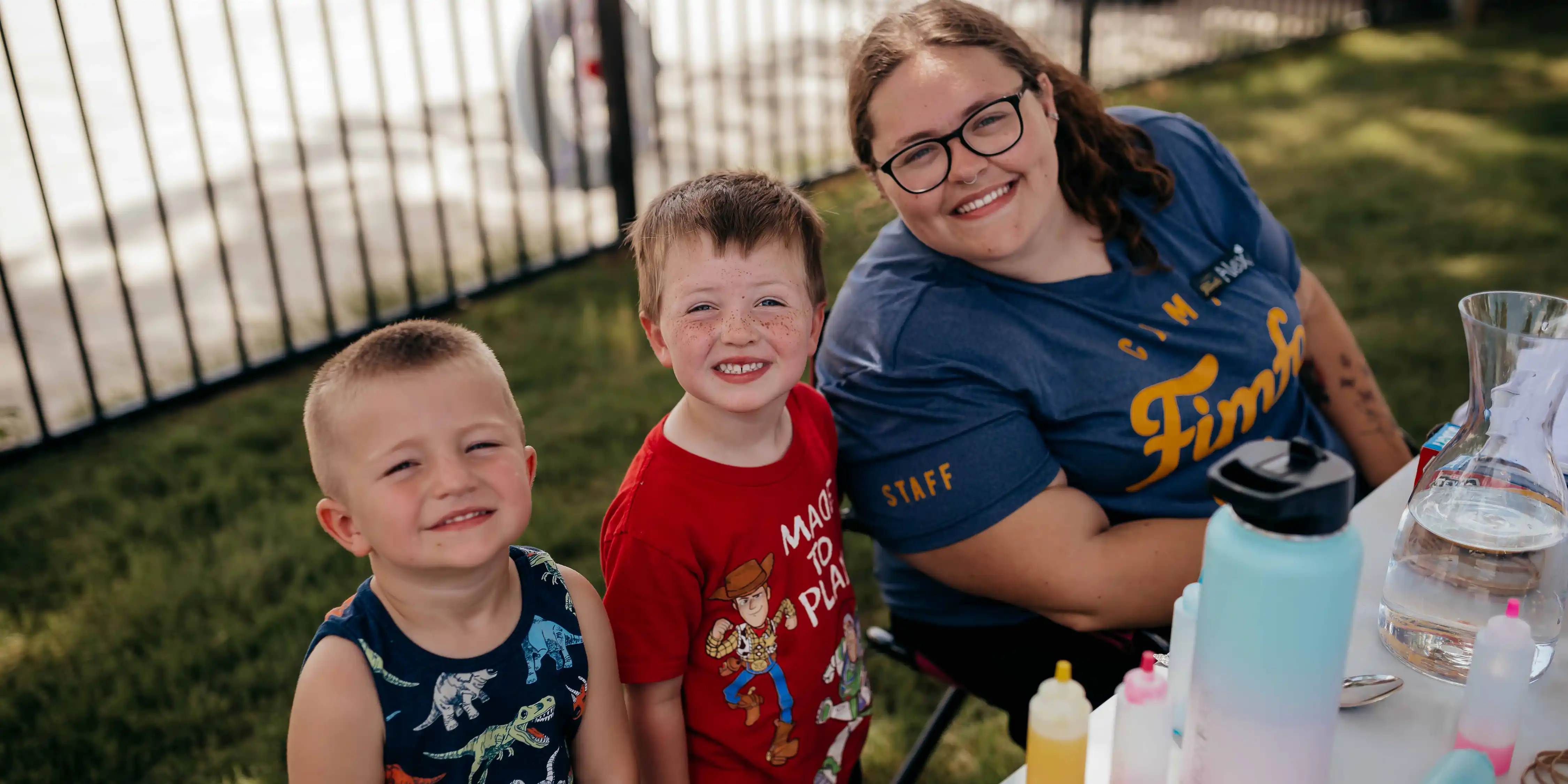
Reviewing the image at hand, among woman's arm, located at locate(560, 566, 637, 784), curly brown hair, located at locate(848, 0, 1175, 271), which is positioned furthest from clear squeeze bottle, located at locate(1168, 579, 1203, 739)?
curly brown hair, located at locate(848, 0, 1175, 271)

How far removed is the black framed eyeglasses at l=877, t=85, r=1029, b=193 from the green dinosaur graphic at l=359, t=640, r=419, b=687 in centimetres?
101

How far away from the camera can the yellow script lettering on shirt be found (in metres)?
1.87

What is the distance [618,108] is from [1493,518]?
3.90 meters

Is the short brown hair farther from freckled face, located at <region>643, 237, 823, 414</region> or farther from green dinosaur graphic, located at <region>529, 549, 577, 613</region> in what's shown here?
green dinosaur graphic, located at <region>529, 549, 577, 613</region>

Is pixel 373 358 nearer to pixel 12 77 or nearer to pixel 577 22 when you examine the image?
pixel 12 77

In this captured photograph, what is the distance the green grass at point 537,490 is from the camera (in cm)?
252

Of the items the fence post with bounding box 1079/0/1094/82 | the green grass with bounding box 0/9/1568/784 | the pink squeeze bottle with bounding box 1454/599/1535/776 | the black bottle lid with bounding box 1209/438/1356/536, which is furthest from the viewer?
the fence post with bounding box 1079/0/1094/82

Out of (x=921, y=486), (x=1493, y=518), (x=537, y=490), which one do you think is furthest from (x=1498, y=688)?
(x=537, y=490)

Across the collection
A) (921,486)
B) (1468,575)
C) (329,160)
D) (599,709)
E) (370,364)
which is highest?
(370,364)

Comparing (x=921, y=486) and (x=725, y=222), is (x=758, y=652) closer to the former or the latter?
(x=921, y=486)

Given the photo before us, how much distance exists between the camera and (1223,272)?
2059 millimetres

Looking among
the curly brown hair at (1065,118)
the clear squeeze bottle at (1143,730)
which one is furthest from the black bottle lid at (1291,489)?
the curly brown hair at (1065,118)

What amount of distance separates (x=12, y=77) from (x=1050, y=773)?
10.6 feet

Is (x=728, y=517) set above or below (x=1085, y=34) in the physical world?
above
